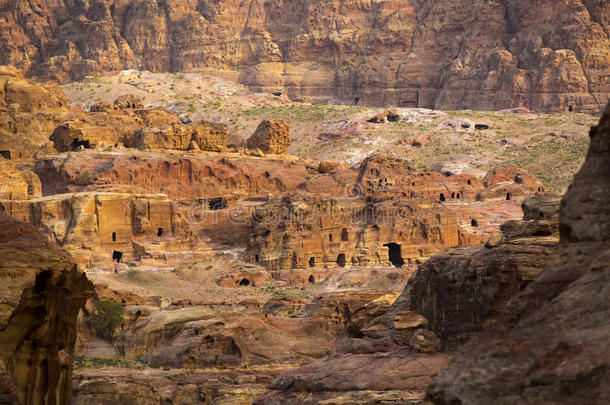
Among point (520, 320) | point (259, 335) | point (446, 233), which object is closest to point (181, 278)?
point (446, 233)

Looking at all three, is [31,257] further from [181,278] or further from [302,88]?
[302,88]

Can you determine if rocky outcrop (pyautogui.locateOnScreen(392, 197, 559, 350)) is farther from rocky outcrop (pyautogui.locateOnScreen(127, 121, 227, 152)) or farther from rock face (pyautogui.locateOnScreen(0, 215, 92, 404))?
rocky outcrop (pyautogui.locateOnScreen(127, 121, 227, 152))

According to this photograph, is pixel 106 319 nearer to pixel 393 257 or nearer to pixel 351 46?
pixel 393 257

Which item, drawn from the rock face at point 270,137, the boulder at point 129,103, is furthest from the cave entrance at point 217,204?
the boulder at point 129,103

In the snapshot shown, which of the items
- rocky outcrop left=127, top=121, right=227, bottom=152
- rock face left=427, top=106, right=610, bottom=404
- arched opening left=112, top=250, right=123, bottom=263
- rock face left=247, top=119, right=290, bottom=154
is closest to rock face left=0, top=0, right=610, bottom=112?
rock face left=247, top=119, right=290, bottom=154

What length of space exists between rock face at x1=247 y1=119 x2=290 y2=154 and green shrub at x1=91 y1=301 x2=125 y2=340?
47.0 m

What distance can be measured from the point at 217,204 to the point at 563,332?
216ft

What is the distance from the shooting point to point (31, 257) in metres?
17.6

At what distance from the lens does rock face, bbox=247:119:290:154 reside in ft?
293

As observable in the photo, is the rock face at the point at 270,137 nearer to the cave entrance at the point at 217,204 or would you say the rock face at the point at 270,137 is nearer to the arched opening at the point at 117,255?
the cave entrance at the point at 217,204

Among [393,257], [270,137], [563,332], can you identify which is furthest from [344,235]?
[563,332]

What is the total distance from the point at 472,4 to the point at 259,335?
12228 centimetres

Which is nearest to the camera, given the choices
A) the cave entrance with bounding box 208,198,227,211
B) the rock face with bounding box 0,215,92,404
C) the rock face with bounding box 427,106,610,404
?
the rock face with bounding box 427,106,610,404

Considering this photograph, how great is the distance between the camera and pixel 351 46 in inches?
6344
